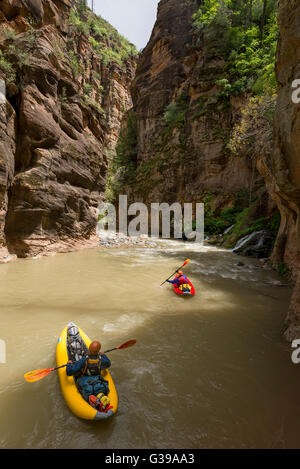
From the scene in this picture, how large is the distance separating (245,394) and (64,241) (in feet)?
33.9

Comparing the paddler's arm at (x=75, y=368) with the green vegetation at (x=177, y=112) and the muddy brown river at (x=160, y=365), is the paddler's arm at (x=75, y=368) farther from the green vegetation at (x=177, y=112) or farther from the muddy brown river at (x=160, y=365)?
the green vegetation at (x=177, y=112)

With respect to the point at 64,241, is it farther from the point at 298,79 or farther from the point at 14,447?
the point at 298,79

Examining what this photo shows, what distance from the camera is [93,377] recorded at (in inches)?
104

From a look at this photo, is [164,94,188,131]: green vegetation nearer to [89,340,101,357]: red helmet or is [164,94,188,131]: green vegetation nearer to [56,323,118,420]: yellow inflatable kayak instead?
[56,323,118,420]: yellow inflatable kayak

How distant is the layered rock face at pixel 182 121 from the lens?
19688 millimetres

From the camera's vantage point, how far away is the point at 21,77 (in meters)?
9.34

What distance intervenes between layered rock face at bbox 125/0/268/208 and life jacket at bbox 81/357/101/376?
1696cm

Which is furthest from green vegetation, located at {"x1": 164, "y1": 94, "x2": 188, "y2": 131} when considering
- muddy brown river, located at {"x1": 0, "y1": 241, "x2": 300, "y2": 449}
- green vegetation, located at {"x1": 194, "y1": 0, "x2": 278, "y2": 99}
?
muddy brown river, located at {"x1": 0, "y1": 241, "x2": 300, "y2": 449}

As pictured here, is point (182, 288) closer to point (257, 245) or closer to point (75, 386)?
point (75, 386)

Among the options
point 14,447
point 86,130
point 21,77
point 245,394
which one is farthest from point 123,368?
point 86,130

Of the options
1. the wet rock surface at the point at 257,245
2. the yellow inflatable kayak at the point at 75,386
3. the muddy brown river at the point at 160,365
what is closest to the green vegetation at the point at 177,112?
the wet rock surface at the point at 257,245

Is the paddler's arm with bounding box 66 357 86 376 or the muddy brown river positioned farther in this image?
the paddler's arm with bounding box 66 357 86 376

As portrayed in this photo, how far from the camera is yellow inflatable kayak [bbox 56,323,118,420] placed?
88.4 inches

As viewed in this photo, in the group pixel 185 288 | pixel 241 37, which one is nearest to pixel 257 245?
pixel 185 288
